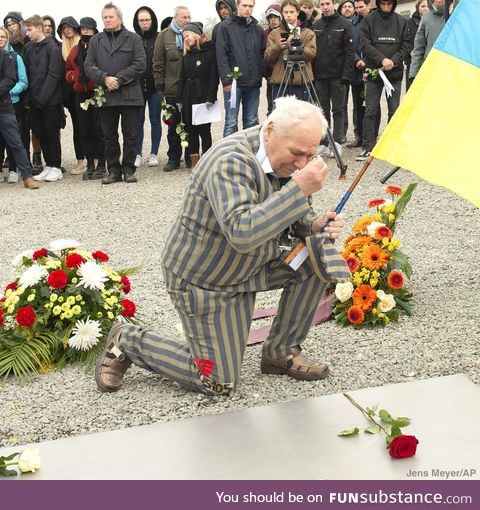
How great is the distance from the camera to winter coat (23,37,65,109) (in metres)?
9.53

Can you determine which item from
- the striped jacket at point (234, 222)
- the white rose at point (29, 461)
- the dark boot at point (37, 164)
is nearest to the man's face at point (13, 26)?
the dark boot at point (37, 164)

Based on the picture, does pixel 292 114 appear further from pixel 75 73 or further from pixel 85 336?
pixel 75 73

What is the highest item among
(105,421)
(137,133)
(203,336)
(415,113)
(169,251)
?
(415,113)

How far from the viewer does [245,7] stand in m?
8.98

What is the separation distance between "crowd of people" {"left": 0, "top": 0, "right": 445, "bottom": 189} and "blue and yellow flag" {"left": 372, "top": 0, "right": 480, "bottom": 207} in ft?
17.0

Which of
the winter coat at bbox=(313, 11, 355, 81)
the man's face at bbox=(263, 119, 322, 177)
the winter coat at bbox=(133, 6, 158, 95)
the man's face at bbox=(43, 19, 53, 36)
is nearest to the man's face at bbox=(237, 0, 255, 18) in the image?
the winter coat at bbox=(313, 11, 355, 81)

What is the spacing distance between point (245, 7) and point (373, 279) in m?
5.23

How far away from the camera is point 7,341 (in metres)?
4.18

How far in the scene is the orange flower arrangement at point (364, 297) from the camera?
4.46 m

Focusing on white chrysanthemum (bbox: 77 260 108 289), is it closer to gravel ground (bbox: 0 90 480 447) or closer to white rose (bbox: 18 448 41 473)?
gravel ground (bbox: 0 90 480 447)

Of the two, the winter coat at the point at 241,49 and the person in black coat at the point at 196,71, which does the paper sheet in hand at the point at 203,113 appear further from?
the winter coat at the point at 241,49

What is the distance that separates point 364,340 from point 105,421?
55.3 inches
